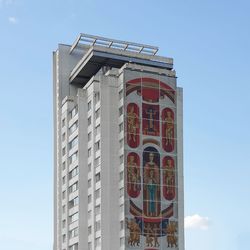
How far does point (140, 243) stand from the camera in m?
96.4

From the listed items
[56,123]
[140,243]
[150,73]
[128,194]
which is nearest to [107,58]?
[150,73]

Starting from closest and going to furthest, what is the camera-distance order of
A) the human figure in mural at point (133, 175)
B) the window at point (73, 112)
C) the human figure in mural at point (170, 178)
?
the human figure in mural at point (133, 175), the human figure in mural at point (170, 178), the window at point (73, 112)

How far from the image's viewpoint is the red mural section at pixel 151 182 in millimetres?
98875

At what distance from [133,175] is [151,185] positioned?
3322 mm

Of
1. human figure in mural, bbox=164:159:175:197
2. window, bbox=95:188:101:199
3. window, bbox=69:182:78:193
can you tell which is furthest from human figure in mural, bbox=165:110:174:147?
window, bbox=69:182:78:193

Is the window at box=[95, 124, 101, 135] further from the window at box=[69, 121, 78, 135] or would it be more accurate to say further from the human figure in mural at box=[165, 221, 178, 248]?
the human figure in mural at box=[165, 221, 178, 248]

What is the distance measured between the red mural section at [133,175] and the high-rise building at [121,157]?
0.14 meters

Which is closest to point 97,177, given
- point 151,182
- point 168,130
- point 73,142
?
point 151,182

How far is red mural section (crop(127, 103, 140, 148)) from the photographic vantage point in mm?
99750

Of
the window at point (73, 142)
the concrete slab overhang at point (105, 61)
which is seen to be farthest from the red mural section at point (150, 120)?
the window at point (73, 142)

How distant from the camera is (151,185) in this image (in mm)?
99812

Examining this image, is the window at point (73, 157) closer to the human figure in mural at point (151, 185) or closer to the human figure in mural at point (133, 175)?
the human figure in mural at point (133, 175)

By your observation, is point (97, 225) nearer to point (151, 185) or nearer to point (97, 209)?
point (97, 209)
